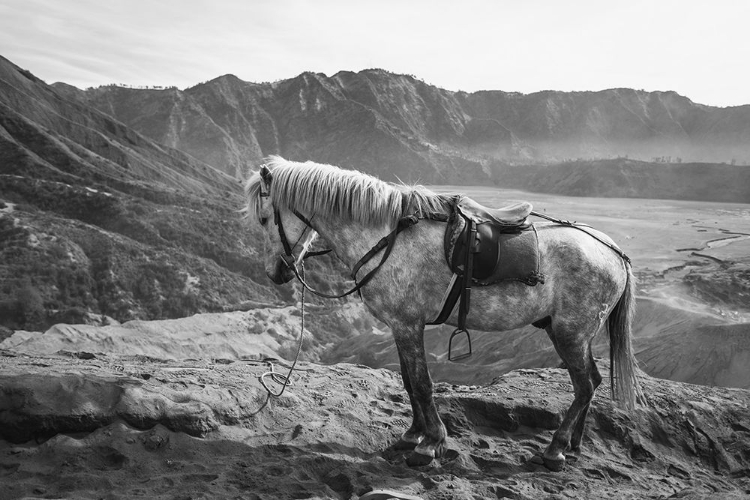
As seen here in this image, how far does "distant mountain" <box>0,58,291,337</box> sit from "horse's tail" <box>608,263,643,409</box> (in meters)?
23.3

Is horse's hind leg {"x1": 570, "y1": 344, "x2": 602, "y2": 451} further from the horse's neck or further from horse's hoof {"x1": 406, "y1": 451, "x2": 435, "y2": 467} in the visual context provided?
the horse's neck

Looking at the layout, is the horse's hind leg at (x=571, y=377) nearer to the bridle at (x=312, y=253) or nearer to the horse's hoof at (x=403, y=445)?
the horse's hoof at (x=403, y=445)

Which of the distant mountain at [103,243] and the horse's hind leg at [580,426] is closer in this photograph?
the horse's hind leg at [580,426]

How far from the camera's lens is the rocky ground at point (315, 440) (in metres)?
3.14

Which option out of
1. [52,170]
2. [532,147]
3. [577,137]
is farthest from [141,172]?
[577,137]

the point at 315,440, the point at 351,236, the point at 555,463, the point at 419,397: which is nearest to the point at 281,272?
the point at 351,236

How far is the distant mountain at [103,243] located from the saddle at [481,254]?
23045 millimetres

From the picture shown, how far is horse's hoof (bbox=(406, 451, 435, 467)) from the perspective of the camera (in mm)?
3703

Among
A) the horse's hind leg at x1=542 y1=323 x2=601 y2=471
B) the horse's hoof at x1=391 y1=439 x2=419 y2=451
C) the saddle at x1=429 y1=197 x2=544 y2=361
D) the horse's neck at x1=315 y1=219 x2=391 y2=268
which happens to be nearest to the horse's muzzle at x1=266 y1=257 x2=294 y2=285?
the horse's neck at x1=315 y1=219 x2=391 y2=268

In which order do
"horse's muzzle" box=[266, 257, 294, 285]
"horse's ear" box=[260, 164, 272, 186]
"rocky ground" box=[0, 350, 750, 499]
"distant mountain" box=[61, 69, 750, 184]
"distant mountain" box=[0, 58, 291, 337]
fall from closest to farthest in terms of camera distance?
"rocky ground" box=[0, 350, 750, 499] → "horse's ear" box=[260, 164, 272, 186] → "horse's muzzle" box=[266, 257, 294, 285] → "distant mountain" box=[0, 58, 291, 337] → "distant mountain" box=[61, 69, 750, 184]

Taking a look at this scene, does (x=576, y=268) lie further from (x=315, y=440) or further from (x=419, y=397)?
(x=315, y=440)

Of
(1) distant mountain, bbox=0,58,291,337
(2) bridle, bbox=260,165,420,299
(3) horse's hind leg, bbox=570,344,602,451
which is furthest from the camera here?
(1) distant mountain, bbox=0,58,291,337

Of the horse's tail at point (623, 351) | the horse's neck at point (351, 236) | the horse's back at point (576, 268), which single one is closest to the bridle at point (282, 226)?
the horse's neck at point (351, 236)

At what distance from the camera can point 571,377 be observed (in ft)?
13.3
